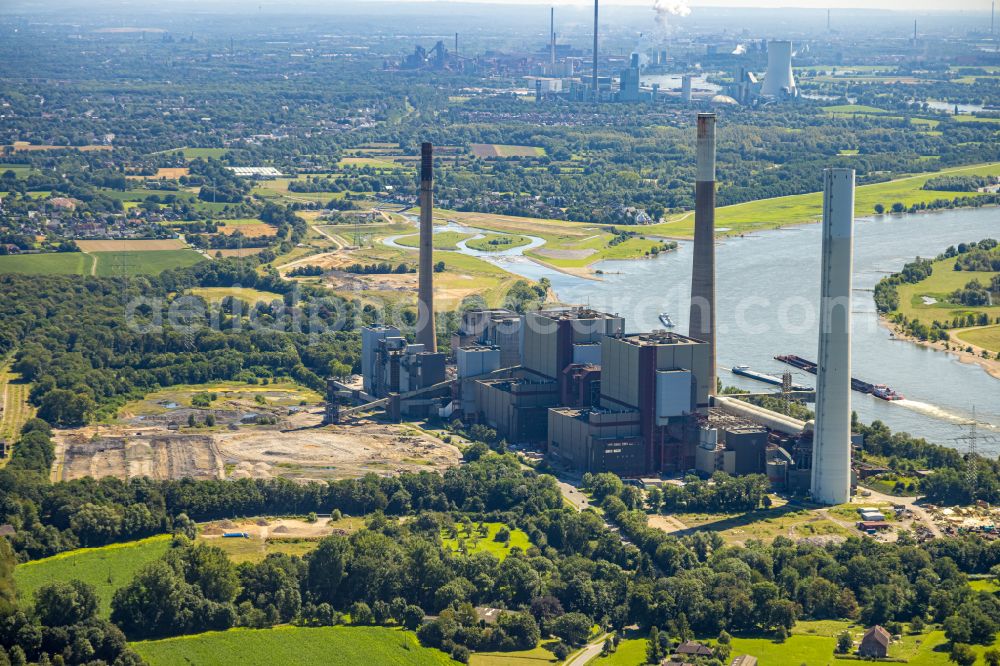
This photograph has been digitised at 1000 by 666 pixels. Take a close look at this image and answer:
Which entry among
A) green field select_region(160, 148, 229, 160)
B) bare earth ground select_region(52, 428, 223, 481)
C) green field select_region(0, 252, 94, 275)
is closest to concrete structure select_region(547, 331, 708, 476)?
bare earth ground select_region(52, 428, 223, 481)

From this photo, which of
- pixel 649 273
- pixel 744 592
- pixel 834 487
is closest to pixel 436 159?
pixel 649 273

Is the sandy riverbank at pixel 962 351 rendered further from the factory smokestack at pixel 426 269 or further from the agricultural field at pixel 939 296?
the factory smokestack at pixel 426 269

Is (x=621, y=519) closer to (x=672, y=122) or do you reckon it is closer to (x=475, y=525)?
(x=475, y=525)

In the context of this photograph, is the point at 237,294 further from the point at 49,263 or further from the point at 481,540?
the point at 481,540

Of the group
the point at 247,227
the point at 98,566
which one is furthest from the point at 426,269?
the point at 247,227

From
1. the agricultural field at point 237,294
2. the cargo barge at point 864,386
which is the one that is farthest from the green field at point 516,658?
the agricultural field at point 237,294
